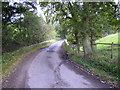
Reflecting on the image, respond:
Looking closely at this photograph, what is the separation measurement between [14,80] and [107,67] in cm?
520

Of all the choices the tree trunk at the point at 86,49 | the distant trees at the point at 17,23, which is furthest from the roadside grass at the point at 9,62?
the tree trunk at the point at 86,49

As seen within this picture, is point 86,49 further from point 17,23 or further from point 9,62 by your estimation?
point 17,23

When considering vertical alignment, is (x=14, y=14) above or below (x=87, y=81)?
above

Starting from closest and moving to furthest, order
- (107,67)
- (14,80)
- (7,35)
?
(14,80), (107,67), (7,35)

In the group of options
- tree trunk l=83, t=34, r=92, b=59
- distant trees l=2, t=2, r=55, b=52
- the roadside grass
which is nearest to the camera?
the roadside grass

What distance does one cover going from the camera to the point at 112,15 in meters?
7.96

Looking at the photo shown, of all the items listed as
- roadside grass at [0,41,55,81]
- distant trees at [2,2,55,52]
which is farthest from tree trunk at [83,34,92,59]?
distant trees at [2,2,55,52]

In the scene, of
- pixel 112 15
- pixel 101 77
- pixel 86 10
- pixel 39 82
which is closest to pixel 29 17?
pixel 86 10

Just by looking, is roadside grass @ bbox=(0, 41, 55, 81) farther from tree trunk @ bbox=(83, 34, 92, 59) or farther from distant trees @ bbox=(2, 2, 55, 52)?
tree trunk @ bbox=(83, 34, 92, 59)

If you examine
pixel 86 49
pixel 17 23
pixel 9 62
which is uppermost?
pixel 17 23

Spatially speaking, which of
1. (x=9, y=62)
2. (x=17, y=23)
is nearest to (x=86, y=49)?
(x=9, y=62)

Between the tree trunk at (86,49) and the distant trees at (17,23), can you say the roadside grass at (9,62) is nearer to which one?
the distant trees at (17,23)

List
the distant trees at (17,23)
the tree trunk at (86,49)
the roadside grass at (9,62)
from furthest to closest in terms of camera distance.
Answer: the distant trees at (17,23) < the tree trunk at (86,49) < the roadside grass at (9,62)

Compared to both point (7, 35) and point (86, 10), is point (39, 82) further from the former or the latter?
point (7, 35)
